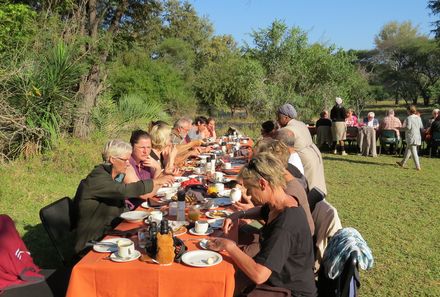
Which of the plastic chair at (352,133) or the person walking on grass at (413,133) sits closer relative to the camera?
the person walking on grass at (413,133)

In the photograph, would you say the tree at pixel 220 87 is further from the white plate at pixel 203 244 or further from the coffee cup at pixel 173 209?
the white plate at pixel 203 244

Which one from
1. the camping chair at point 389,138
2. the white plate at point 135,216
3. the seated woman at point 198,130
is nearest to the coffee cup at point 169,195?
the white plate at point 135,216

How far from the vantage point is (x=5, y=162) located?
310 inches

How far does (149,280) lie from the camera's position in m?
2.25

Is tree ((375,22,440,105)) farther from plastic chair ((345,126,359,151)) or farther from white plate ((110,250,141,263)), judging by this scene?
white plate ((110,250,141,263))

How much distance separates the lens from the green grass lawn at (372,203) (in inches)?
163

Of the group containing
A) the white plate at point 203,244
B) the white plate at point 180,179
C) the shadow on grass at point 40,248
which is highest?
the white plate at point 180,179

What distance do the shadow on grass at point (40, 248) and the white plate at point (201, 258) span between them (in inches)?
93.9

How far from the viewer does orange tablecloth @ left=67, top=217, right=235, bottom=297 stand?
7.25 ft

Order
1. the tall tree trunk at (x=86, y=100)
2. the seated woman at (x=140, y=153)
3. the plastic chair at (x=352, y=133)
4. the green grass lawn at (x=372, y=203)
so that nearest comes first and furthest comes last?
the green grass lawn at (x=372, y=203)
the seated woman at (x=140, y=153)
the tall tree trunk at (x=86, y=100)
the plastic chair at (x=352, y=133)

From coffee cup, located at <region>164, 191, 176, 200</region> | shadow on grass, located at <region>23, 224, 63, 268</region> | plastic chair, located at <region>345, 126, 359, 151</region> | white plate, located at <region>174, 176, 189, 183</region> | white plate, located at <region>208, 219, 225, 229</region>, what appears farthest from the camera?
plastic chair, located at <region>345, 126, 359, 151</region>

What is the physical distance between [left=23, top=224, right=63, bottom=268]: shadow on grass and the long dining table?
2165mm

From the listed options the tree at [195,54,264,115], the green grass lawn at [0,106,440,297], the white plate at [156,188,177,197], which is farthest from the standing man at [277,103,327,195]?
the tree at [195,54,264,115]

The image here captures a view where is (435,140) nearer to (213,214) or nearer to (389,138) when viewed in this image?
(389,138)
